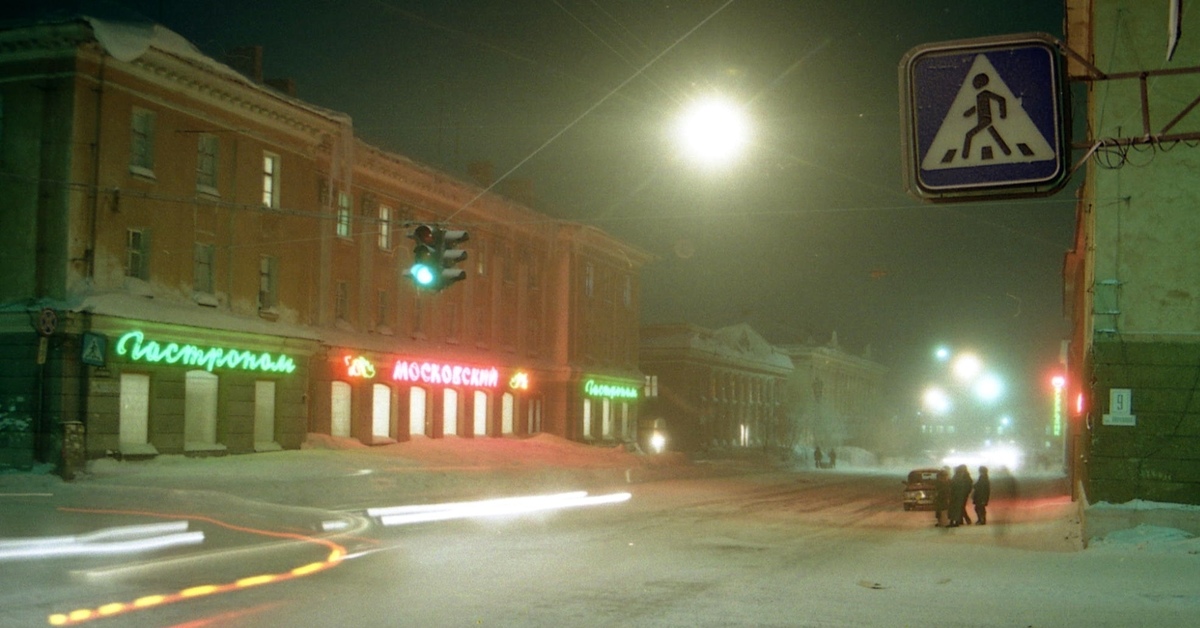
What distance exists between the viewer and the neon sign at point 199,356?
3095cm

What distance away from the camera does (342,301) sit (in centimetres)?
4234

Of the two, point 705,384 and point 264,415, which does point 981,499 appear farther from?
point 705,384

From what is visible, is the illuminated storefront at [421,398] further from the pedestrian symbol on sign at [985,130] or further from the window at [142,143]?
the pedestrian symbol on sign at [985,130]

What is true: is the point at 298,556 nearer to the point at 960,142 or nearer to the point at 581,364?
the point at 960,142

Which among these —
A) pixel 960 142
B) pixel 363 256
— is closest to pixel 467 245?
pixel 363 256

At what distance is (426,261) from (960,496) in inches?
576

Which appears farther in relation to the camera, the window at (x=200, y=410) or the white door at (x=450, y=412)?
the white door at (x=450, y=412)

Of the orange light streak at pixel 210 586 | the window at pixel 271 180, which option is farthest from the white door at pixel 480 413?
the orange light streak at pixel 210 586

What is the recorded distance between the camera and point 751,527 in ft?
78.7

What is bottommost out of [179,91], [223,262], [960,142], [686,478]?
[686,478]

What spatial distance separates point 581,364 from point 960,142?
53.5 metres

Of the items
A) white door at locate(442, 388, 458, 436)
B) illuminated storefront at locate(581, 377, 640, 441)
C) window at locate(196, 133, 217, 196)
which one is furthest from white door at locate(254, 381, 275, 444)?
illuminated storefront at locate(581, 377, 640, 441)

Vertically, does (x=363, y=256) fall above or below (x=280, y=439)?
above

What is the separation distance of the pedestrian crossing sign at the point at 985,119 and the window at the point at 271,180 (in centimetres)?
3198
